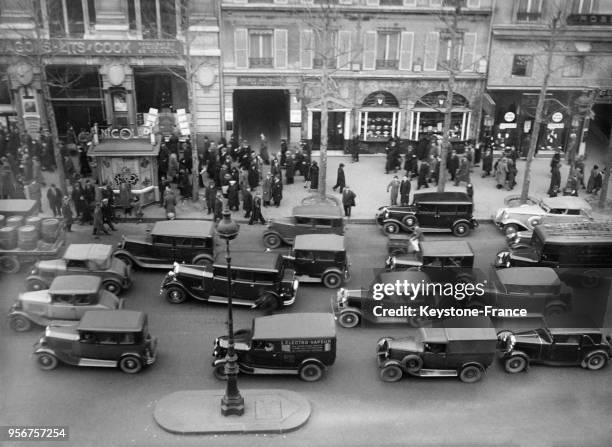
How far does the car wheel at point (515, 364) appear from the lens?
1588cm

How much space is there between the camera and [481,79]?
34.0 meters

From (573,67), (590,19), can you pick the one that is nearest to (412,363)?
(573,67)

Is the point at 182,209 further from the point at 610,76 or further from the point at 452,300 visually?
the point at 610,76

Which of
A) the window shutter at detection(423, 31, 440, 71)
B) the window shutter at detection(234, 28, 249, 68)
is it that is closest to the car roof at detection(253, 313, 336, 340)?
the window shutter at detection(234, 28, 249, 68)

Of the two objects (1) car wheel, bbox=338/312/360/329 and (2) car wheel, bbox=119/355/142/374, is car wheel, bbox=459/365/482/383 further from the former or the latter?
(2) car wheel, bbox=119/355/142/374

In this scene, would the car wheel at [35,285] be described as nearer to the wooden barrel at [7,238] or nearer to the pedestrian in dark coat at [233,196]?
the wooden barrel at [7,238]

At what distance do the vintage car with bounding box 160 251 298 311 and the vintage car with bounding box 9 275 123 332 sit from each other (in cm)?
216

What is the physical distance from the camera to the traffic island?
13.8 m

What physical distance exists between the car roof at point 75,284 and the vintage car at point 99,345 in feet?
4.31

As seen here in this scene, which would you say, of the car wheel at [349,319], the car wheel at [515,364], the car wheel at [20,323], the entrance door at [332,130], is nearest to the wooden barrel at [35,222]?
the car wheel at [20,323]

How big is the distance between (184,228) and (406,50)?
60.5 feet

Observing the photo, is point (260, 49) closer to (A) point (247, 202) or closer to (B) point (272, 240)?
(A) point (247, 202)

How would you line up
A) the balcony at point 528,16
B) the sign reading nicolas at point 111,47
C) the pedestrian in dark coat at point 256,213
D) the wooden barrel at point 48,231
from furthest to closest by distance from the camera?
1. the balcony at point 528,16
2. the sign reading nicolas at point 111,47
3. the pedestrian in dark coat at point 256,213
4. the wooden barrel at point 48,231

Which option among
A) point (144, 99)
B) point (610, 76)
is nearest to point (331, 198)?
point (144, 99)
